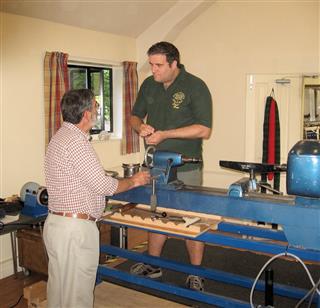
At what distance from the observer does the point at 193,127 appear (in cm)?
267

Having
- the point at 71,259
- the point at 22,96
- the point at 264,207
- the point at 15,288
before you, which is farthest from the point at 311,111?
the point at 15,288

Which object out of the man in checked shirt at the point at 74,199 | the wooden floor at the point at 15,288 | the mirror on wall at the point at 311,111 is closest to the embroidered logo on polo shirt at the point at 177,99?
the man in checked shirt at the point at 74,199

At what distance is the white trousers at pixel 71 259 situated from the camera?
6.79 feet

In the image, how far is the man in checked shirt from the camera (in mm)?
1994

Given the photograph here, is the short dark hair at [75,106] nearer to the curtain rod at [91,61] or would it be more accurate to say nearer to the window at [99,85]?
the curtain rod at [91,61]

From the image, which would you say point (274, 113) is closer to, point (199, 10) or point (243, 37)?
point (243, 37)

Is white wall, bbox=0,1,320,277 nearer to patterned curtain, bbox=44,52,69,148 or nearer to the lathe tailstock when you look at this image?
patterned curtain, bbox=44,52,69,148

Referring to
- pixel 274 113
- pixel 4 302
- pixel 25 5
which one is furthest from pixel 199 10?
pixel 4 302

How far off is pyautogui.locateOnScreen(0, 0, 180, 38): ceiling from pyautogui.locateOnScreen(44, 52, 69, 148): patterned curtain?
0.37 metres

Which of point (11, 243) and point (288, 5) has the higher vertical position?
point (288, 5)

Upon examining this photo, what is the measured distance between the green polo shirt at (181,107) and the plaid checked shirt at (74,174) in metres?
0.89

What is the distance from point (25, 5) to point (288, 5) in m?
2.68

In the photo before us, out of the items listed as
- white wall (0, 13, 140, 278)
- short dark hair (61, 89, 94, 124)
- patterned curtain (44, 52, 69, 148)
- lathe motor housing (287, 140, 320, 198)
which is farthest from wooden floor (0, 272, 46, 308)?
lathe motor housing (287, 140, 320, 198)

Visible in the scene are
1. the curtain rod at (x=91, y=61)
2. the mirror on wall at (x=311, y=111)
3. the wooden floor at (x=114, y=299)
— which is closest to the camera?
the wooden floor at (x=114, y=299)
